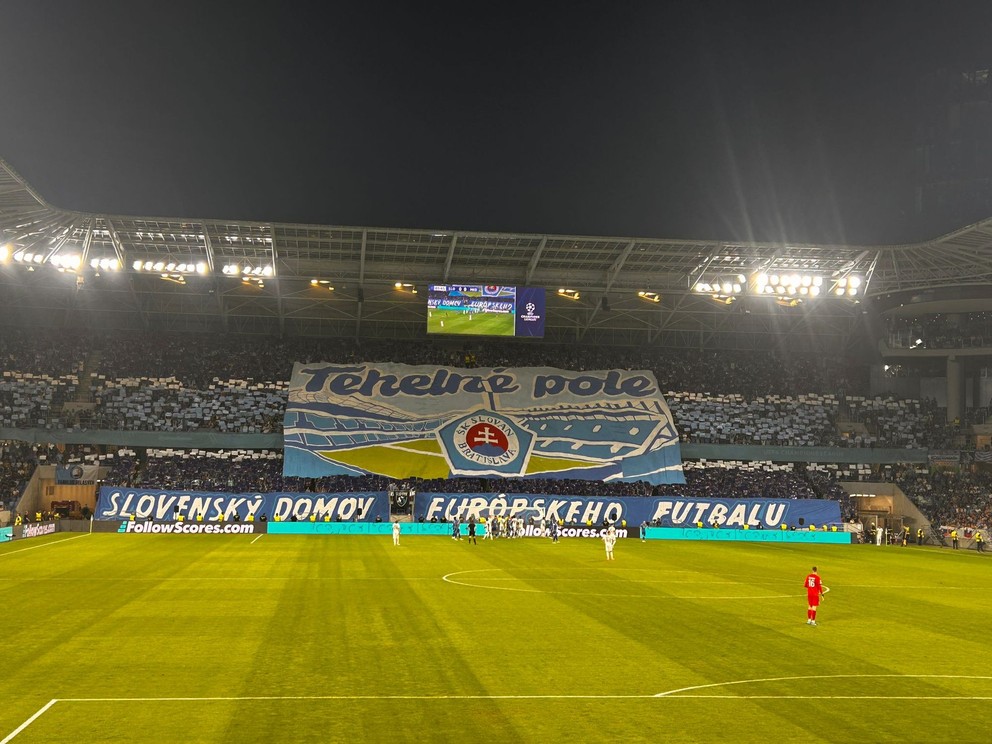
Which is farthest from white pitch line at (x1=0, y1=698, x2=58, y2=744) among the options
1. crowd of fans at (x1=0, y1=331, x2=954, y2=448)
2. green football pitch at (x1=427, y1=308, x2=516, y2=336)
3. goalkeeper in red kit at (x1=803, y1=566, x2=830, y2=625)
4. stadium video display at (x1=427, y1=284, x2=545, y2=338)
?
crowd of fans at (x1=0, y1=331, x2=954, y2=448)

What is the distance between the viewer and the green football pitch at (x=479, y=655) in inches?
497

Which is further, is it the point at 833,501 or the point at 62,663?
the point at 833,501

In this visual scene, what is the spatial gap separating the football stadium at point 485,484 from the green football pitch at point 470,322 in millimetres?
242

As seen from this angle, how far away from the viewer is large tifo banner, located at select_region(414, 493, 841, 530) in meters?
60.2

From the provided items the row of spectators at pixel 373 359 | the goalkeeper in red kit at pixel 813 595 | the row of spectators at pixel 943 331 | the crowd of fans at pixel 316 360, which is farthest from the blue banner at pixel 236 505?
the row of spectators at pixel 943 331

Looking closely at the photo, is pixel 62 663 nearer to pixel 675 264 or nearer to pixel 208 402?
pixel 675 264

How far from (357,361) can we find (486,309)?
69.3 ft

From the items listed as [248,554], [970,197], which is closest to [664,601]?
[248,554]

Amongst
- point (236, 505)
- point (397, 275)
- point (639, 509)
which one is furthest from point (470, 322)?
point (236, 505)

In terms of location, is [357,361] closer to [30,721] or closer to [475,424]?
[475,424]

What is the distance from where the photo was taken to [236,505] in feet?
190

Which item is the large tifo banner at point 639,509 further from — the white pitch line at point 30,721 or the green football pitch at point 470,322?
the white pitch line at point 30,721

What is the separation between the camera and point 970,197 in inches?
2992

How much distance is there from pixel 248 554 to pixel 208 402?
32.6 m
